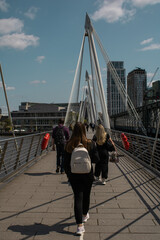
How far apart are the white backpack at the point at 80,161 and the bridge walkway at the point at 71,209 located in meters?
0.83

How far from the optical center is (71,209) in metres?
4.46

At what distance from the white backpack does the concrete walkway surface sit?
83cm

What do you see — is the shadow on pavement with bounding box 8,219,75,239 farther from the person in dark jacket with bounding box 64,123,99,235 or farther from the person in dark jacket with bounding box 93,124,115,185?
the person in dark jacket with bounding box 93,124,115,185

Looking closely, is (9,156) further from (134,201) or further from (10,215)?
(134,201)

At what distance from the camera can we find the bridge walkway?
3484 mm

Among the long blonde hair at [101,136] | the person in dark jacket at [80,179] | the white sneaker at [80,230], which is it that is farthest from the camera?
the long blonde hair at [101,136]

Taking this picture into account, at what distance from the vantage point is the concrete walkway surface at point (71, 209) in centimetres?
348

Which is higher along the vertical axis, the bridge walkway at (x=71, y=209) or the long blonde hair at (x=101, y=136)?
the long blonde hair at (x=101, y=136)

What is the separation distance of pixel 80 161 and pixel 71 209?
1.37m

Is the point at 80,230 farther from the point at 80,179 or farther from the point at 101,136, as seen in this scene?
the point at 101,136

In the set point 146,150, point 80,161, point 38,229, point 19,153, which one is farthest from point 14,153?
point 146,150

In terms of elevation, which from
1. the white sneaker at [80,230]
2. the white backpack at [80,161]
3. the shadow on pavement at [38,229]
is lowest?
the shadow on pavement at [38,229]

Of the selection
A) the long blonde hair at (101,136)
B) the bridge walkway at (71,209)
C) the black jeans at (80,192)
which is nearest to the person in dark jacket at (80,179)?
the black jeans at (80,192)

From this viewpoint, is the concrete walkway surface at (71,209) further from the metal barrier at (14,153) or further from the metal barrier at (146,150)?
the metal barrier at (146,150)
